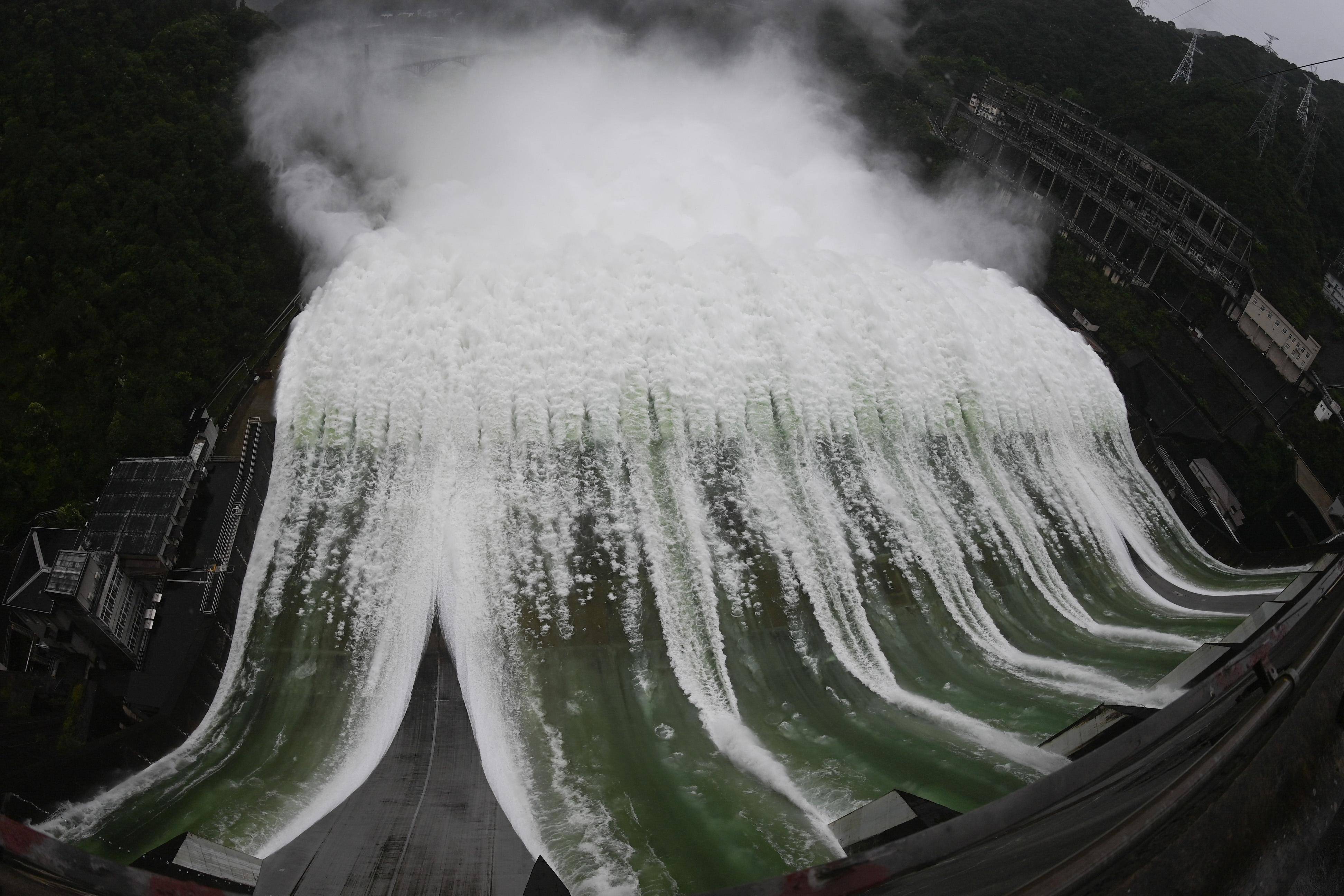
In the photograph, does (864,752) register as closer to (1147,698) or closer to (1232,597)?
(1147,698)

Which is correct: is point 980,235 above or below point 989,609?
above

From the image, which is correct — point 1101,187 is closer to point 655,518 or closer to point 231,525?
point 655,518

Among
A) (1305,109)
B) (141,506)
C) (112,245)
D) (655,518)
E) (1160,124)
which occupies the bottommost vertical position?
(141,506)

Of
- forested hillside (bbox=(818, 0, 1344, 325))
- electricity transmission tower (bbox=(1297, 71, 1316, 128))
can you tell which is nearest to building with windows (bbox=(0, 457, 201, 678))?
forested hillside (bbox=(818, 0, 1344, 325))

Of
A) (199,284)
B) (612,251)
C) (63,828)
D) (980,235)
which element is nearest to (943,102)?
(980,235)

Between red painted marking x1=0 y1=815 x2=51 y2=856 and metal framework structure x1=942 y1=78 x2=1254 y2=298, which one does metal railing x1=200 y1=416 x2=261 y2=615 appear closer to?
red painted marking x1=0 y1=815 x2=51 y2=856

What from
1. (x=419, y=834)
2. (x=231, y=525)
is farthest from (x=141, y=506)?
(x=419, y=834)
